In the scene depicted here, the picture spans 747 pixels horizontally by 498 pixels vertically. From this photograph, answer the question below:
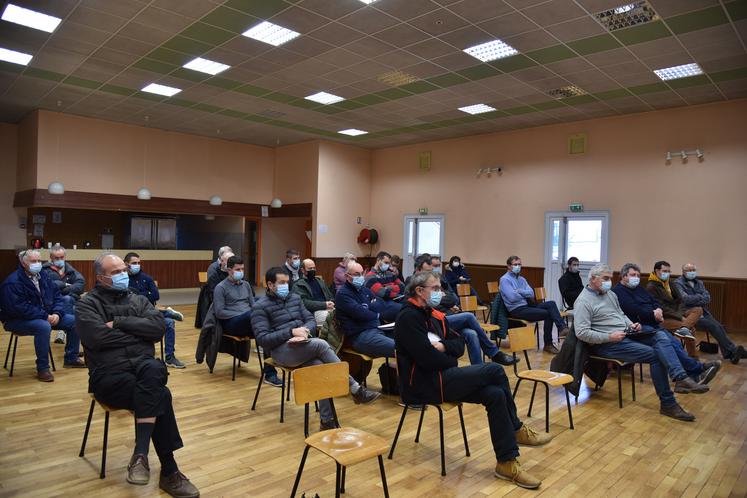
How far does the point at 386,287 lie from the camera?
6324mm

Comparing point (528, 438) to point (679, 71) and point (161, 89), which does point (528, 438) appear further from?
point (161, 89)

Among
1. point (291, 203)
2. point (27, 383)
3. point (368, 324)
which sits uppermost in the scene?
point (291, 203)

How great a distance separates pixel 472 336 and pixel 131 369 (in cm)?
324

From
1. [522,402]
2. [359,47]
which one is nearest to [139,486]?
[522,402]

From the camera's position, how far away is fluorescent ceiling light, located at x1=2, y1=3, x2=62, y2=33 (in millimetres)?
6121

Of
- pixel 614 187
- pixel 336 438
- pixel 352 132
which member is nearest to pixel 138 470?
pixel 336 438

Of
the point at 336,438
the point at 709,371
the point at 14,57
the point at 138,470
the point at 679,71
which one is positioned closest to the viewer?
the point at 336,438

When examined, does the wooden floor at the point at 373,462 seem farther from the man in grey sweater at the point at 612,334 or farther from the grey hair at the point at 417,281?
the grey hair at the point at 417,281

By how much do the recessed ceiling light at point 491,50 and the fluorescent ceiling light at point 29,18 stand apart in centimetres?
534

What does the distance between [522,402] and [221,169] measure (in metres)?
10.7

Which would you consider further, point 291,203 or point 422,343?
point 291,203

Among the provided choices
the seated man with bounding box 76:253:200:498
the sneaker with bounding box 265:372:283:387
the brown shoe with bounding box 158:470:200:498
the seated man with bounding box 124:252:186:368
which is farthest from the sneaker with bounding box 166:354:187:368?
the brown shoe with bounding box 158:470:200:498

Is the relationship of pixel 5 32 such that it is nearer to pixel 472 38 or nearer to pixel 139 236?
pixel 472 38

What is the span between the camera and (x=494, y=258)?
466 inches
